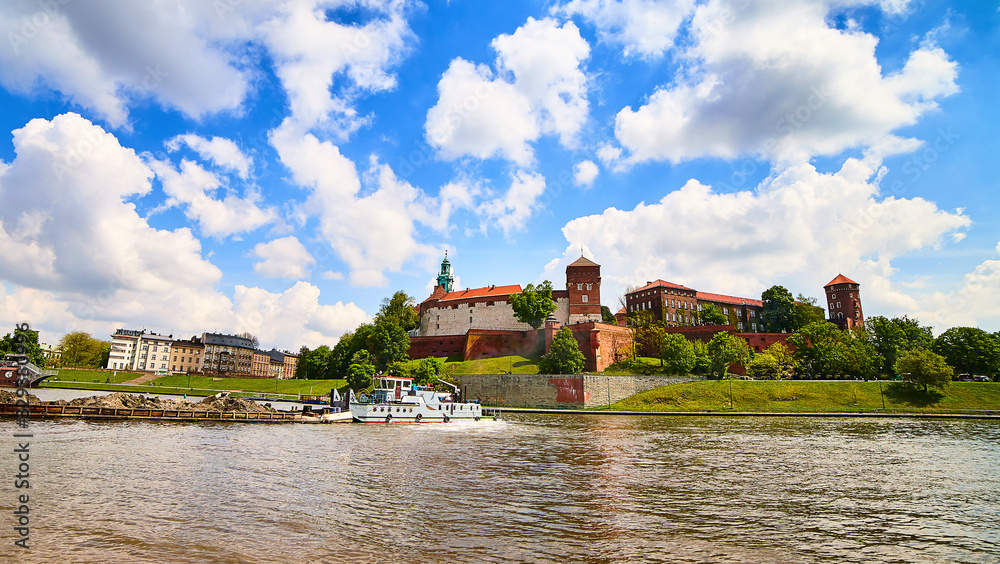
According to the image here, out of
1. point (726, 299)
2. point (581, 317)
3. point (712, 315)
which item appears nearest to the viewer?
point (581, 317)

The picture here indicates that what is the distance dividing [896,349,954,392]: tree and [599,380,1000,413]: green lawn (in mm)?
1370

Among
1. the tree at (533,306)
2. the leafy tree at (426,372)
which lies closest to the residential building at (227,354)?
the leafy tree at (426,372)

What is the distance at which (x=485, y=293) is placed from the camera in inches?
3430

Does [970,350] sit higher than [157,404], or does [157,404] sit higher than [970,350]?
[970,350]

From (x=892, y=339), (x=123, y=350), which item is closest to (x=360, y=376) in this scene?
(x=892, y=339)

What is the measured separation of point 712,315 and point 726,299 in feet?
61.3

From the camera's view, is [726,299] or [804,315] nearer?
[804,315]

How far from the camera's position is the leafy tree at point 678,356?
59875 mm

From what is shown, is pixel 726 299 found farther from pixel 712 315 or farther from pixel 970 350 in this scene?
pixel 970 350

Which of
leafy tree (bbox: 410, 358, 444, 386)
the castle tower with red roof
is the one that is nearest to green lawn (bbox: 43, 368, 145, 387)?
leafy tree (bbox: 410, 358, 444, 386)

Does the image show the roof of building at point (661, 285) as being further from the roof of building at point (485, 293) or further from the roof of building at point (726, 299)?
the roof of building at point (485, 293)

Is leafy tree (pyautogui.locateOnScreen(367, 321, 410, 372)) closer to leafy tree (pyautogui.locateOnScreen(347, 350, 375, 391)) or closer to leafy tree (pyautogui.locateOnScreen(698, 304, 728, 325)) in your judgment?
leafy tree (pyautogui.locateOnScreen(347, 350, 375, 391))

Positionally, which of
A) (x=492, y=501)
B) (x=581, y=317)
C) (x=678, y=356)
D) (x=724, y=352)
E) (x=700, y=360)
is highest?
(x=581, y=317)

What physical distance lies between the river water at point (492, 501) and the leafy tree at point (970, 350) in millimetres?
43972
